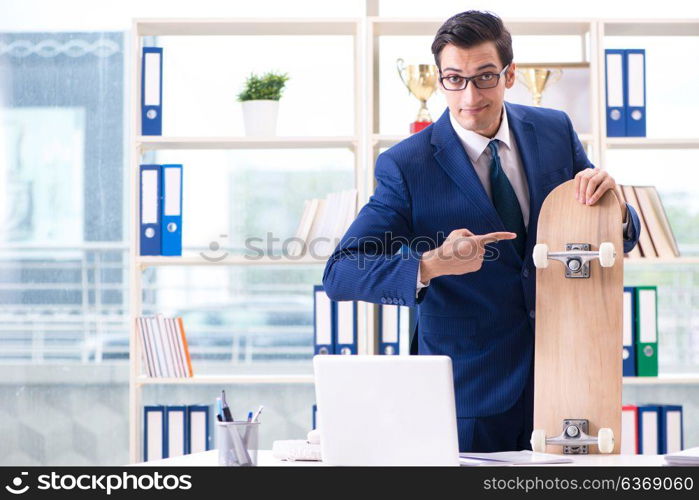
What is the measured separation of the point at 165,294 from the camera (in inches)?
143

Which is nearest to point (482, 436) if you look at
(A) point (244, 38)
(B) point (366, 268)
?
(B) point (366, 268)

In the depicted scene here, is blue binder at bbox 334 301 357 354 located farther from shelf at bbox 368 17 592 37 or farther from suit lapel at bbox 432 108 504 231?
suit lapel at bbox 432 108 504 231

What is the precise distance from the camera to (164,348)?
10.8ft

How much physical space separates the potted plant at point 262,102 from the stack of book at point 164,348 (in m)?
0.76

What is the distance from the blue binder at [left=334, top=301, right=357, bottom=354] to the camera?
10.6ft

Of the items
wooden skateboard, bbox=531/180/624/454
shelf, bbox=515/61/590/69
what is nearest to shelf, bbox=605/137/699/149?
shelf, bbox=515/61/590/69

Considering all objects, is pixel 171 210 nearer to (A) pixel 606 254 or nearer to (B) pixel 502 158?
(B) pixel 502 158

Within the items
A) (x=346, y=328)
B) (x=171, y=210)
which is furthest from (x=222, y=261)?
(x=346, y=328)

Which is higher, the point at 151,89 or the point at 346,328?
the point at 151,89

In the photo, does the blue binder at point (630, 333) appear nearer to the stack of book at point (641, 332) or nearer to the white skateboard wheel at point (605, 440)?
the stack of book at point (641, 332)

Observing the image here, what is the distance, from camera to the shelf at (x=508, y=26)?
10.7 feet

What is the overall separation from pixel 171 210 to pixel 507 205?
1.56 meters

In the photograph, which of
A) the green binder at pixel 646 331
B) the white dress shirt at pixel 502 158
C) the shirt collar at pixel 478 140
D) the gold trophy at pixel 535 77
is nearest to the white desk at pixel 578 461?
the white dress shirt at pixel 502 158

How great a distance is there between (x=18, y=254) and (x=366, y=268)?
2200mm
